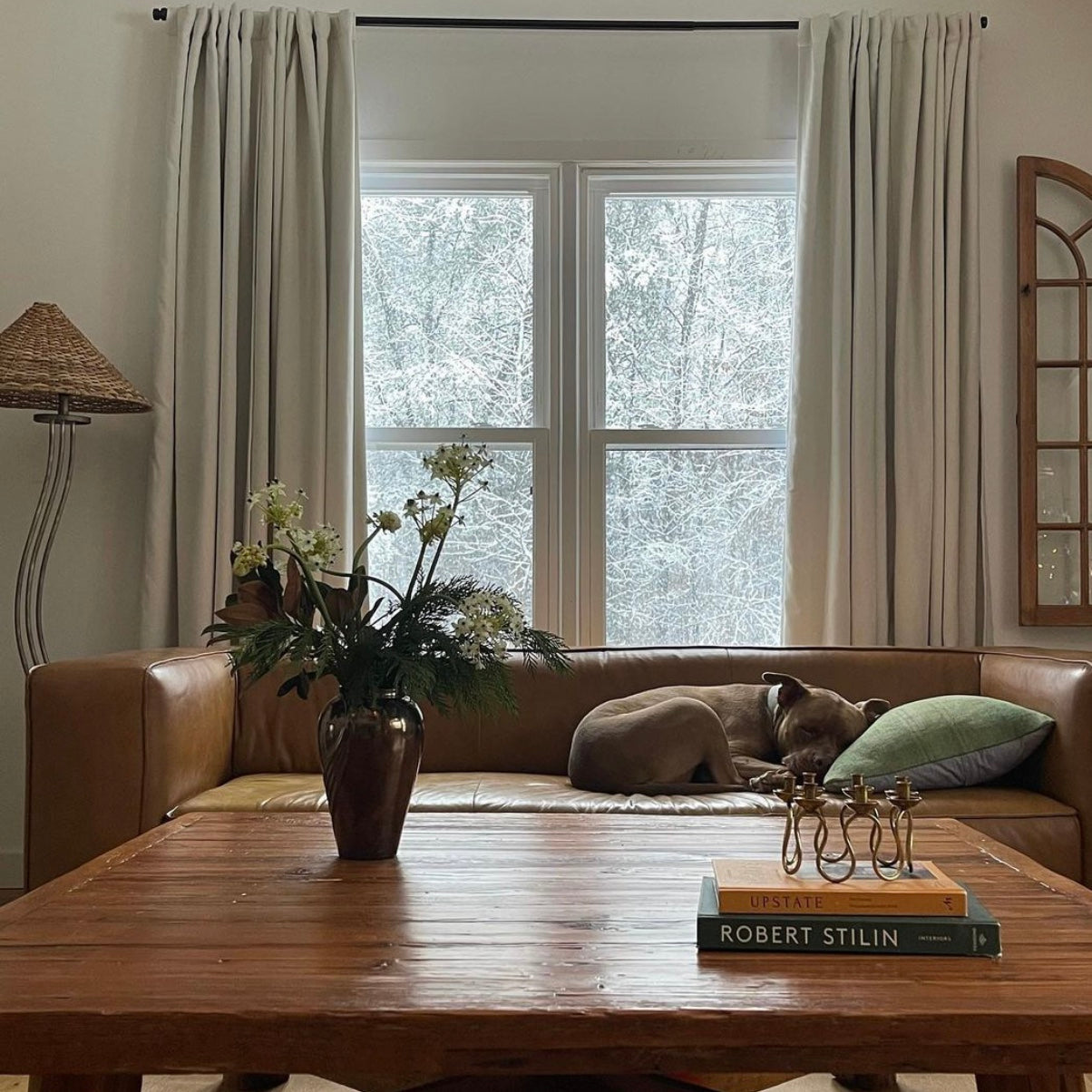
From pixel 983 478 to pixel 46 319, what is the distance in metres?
2.77

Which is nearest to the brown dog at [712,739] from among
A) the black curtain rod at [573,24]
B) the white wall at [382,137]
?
the white wall at [382,137]

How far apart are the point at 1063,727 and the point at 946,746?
28cm

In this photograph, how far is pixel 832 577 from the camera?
3.47m

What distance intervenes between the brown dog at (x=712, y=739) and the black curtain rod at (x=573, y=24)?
212 cm

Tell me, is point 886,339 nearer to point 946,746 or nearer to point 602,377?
point 602,377

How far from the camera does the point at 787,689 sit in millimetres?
2857

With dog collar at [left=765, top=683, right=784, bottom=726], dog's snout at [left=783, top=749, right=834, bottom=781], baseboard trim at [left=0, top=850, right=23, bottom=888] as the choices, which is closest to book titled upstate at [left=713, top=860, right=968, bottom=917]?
dog's snout at [left=783, top=749, right=834, bottom=781]

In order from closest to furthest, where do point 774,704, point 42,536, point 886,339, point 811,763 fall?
point 811,763, point 774,704, point 42,536, point 886,339

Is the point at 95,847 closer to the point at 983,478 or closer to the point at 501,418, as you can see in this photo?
the point at 501,418

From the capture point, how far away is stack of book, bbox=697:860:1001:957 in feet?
3.91

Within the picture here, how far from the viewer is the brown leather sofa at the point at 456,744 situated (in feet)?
8.16

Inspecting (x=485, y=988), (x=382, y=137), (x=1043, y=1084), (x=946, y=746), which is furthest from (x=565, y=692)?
(x=485, y=988)

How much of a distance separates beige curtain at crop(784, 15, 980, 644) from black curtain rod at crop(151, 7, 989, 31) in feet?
0.51

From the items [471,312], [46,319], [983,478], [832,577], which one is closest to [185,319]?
[46,319]
